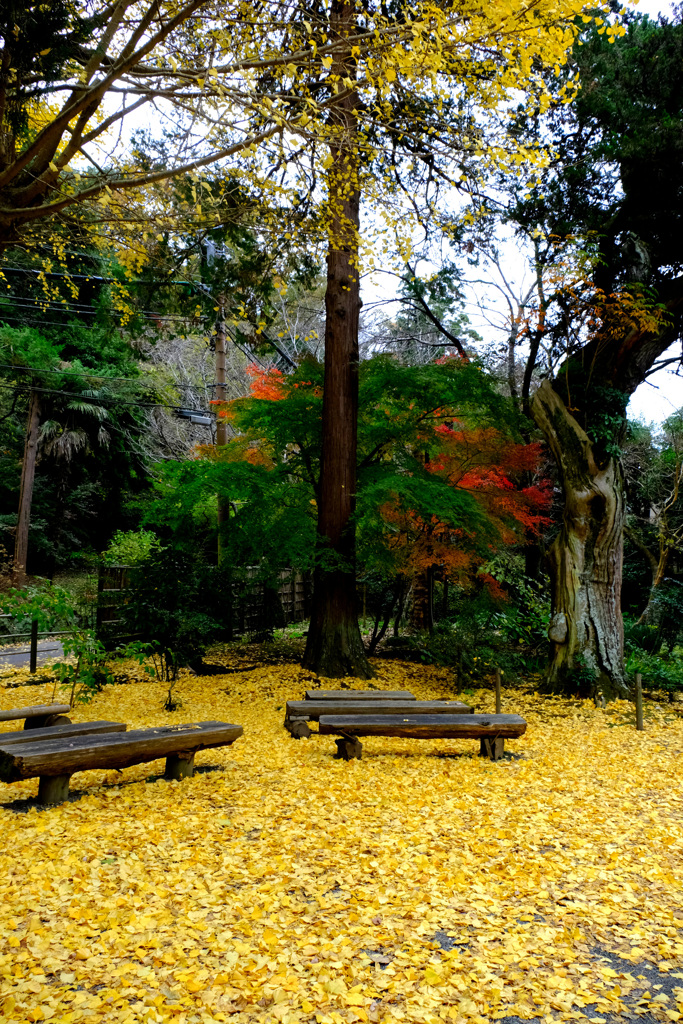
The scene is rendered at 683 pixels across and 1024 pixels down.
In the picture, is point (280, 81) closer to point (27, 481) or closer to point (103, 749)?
point (103, 749)

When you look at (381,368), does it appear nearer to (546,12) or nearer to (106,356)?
(546,12)

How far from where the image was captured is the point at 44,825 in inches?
144

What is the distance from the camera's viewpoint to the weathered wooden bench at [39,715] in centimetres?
499

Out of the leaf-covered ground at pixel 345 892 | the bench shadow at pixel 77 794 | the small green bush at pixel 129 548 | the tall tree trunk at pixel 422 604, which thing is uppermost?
the small green bush at pixel 129 548

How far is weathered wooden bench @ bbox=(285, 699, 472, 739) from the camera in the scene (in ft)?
18.3

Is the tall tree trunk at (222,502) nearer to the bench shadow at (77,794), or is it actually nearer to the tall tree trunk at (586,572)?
the bench shadow at (77,794)

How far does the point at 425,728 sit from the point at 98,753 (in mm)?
2437

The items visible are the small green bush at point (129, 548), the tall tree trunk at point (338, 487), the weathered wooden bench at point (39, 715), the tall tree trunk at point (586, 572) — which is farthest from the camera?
the small green bush at point (129, 548)

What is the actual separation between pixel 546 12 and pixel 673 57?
4.65m

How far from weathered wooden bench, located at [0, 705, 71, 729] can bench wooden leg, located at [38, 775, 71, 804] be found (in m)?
1.07

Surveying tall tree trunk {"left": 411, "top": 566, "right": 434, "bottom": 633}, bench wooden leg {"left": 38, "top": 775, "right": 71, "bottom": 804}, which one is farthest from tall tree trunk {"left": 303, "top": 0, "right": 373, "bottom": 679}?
bench wooden leg {"left": 38, "top": 775, "right": 71, "bottom": 804}

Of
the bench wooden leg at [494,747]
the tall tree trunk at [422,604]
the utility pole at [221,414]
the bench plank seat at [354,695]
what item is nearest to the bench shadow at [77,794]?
the bench plank seat at [354,695]

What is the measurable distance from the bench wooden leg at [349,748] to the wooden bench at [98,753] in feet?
3.39

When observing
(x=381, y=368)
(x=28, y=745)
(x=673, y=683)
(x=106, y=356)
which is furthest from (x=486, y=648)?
(x=106, y=356)
